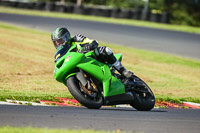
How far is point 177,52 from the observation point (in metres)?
19.3

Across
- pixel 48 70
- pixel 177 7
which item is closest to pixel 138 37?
pixel 48 70

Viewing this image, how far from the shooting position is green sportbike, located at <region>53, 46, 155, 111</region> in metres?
6.97

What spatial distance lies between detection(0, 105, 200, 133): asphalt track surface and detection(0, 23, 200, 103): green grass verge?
5.77 feet

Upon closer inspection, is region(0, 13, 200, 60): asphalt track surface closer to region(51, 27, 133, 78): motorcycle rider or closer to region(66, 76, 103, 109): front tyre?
region(51, 27, 133, 78): motorcycle rider

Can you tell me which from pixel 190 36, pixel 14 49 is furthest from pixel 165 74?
pixel 190 36

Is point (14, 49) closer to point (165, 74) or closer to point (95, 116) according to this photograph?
point (165, 74)

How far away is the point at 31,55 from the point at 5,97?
25.3 ft

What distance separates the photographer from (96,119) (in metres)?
6.10

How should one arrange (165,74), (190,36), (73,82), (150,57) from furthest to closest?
(190,36)
(150,57)
(165,74)
(73,82)

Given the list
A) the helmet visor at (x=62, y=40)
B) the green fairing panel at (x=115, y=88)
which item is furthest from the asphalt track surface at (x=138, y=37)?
the helmet visor at (x=62, y=40)

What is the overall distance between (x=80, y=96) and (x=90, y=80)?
42cm

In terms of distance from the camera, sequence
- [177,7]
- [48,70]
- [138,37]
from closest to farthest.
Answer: [48,70], [138,37], [177,7]

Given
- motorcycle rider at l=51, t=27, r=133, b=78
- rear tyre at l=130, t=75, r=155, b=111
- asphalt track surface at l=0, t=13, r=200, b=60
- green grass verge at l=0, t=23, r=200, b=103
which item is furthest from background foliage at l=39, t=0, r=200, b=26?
motorcycle rider at l=51, t=27, r=133, b=78

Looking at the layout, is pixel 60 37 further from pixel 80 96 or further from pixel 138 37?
pixel 138 37
